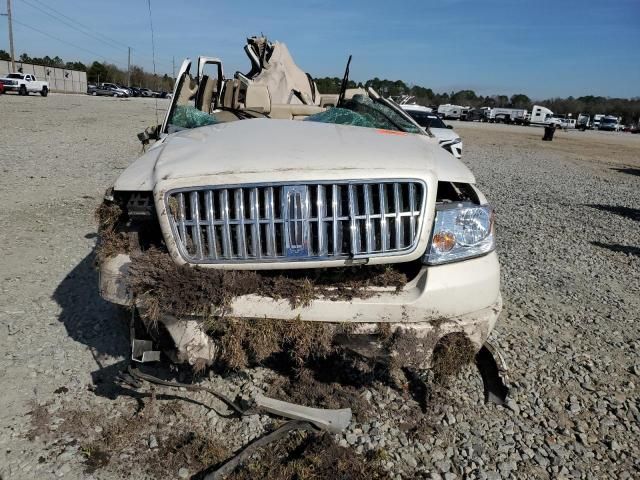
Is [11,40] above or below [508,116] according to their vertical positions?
above

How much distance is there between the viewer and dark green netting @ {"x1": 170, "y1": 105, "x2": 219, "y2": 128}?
4.19 meters

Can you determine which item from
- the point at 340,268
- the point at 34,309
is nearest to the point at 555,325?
the point at 340,268

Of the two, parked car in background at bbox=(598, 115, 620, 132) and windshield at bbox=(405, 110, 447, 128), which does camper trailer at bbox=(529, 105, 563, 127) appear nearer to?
parked car in background at bbox=(598, 115, 620, 132)

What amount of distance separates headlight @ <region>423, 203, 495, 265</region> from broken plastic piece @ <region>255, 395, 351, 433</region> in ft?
3.13

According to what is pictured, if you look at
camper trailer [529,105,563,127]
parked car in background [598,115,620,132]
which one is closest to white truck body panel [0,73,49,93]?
camper trailer [529,105,563,127]

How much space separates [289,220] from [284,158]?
35 cm

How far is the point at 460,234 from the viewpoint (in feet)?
9.00

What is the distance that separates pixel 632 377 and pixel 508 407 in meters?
1.12

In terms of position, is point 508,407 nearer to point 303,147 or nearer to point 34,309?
point 303,147

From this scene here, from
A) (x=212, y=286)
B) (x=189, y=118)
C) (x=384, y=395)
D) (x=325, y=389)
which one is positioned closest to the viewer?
(x=212, y=286)

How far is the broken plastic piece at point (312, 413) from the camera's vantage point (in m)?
2.81

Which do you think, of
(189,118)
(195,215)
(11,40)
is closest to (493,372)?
(195,215)

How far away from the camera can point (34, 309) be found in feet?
13.7

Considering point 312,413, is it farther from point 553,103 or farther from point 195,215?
point 553,103
